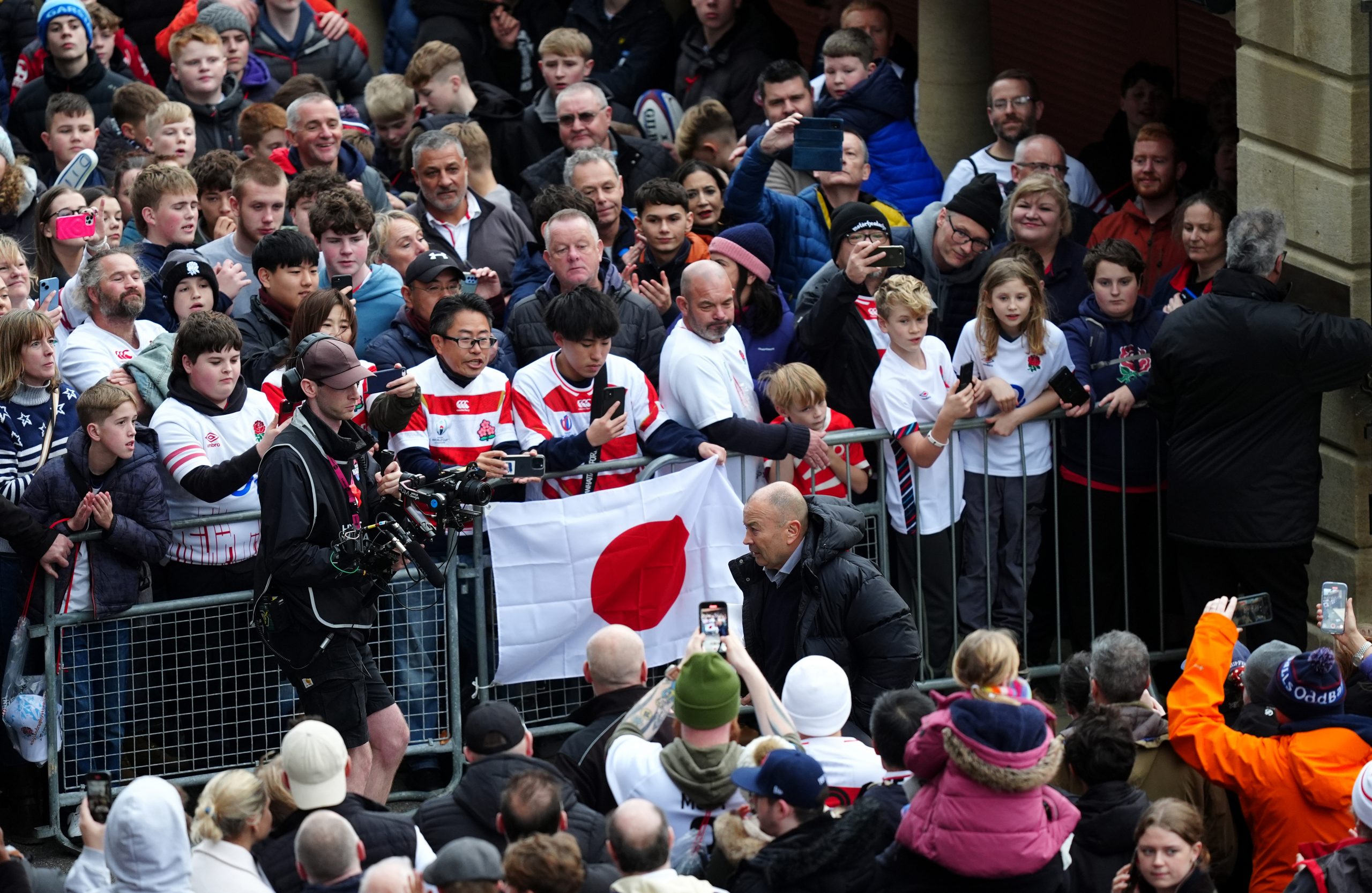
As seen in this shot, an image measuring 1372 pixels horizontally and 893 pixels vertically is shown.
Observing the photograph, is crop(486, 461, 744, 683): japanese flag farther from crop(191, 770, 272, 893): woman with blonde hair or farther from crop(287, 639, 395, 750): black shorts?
crop(191, 770, 272, 893): woman with blonde hair

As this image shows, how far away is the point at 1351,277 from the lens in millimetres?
9094

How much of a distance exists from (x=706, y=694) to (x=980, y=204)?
4.44 m

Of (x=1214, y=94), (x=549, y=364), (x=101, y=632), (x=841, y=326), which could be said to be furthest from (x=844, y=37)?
(x=101, y=632)

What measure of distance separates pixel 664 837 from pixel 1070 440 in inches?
177

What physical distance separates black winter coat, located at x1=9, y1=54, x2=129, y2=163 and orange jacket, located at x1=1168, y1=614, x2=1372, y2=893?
26.2ft

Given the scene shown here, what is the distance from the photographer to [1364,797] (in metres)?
6.07

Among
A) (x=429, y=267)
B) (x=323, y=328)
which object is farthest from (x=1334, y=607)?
(x=323, y=328)

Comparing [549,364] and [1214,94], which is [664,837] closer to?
[549,364]

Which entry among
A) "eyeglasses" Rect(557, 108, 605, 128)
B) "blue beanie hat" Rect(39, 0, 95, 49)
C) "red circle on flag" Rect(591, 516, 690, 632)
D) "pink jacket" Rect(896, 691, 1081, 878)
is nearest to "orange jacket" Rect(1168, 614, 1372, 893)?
"pink jacket" Rect(896, 691, 1081, 878)

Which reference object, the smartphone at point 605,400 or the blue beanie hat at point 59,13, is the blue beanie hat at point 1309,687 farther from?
the blue beanie hat at point 59,13

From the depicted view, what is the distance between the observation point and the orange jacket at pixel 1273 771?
22.4 ft

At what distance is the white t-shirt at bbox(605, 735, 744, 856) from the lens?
243 inches

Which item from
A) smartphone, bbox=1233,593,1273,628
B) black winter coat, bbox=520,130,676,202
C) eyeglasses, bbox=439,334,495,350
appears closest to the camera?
smartphone, bbox=1233,593,1273,628

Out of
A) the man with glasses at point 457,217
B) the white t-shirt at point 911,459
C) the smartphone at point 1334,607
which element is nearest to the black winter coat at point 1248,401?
the white t-shirt at point 911,459
